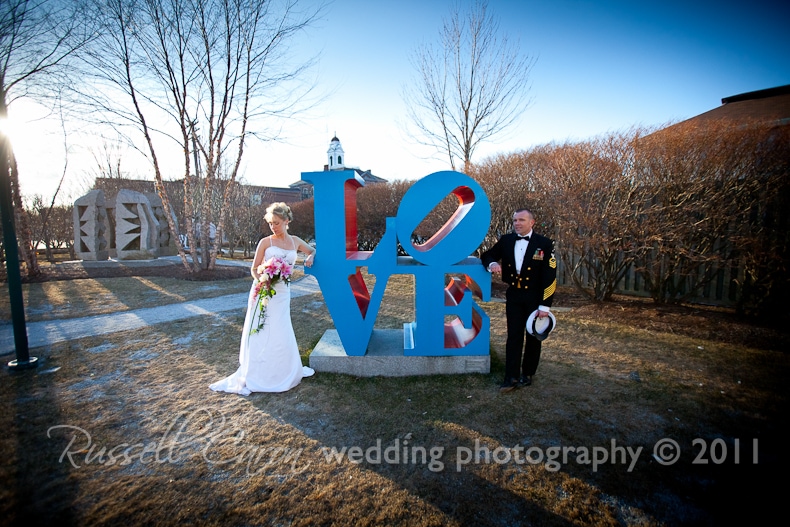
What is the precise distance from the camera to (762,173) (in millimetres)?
5484

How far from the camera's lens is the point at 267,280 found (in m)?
3.85

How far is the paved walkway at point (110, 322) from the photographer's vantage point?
5.53 metres

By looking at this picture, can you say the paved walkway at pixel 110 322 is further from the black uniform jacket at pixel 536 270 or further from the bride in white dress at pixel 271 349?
the black uniform jacket at pixel 536 270

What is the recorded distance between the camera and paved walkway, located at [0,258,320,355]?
218 inches

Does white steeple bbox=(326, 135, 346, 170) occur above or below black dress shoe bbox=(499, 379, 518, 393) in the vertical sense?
above

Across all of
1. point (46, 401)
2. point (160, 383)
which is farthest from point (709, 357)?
point (46, 401)

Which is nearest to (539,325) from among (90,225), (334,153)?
(90,225)

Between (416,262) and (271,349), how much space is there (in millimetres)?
1960

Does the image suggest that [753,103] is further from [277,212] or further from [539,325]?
[277,212]

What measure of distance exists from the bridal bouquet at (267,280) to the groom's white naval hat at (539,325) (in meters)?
2.72

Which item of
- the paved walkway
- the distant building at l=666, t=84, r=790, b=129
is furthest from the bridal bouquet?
the distant building at l=666, t=84, r=790, b=129

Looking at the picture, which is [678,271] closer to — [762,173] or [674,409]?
[762,173]

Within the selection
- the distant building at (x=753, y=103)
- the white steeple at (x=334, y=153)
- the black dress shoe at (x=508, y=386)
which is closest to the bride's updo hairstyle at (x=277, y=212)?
the black dress shoe at (x=508, y=386)

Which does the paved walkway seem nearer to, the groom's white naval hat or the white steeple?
the groom's white naval hat
